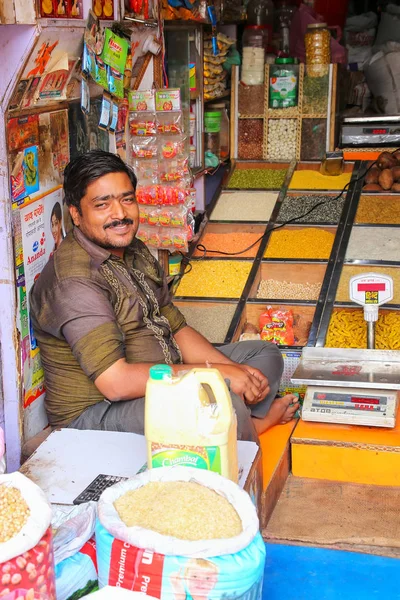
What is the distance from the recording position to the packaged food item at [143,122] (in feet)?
12.6

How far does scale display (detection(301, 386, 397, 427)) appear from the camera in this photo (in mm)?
2977

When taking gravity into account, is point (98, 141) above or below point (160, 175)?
above

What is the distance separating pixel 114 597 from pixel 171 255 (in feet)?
10.8

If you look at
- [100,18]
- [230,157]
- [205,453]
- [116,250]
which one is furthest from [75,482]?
[230,157]

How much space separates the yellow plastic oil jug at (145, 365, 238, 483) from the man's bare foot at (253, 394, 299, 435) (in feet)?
4.47

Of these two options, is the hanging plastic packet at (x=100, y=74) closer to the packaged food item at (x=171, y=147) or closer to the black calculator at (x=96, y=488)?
the packaged food item at (x=171, y=147)

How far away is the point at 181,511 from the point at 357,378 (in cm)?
169

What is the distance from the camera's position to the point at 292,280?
177 inches

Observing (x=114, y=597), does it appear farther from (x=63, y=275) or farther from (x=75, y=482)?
(x=63, y=275)

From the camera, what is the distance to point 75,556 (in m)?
1.65

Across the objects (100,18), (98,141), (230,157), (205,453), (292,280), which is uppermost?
(100,18)

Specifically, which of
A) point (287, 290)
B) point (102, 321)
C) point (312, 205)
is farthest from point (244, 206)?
point (102, 321)

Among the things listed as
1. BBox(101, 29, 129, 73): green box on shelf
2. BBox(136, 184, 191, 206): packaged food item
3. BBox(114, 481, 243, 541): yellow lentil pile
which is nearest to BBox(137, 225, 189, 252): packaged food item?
BBox(136, 184, 191, 206): packaged food item

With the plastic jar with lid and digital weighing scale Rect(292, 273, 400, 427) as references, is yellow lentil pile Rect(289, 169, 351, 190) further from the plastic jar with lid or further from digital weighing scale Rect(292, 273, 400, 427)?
digital weighing scale Rect(292, 273, 400, 427)
